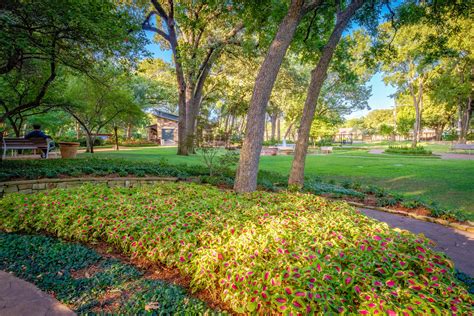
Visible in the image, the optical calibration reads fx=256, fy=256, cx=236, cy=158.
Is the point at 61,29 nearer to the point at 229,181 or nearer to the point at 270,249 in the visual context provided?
the point at 229,181

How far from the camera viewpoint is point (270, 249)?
2404 mm

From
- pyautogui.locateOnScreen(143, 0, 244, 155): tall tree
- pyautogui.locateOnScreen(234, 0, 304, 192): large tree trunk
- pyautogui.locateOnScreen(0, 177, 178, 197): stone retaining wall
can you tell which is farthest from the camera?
pyautogui.locateOnScreen(143, 0, 244, 155): tall tree

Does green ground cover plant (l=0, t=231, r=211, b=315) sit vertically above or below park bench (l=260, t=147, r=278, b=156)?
below

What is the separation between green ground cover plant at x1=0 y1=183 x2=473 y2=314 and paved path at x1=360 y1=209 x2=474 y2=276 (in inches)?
45.3

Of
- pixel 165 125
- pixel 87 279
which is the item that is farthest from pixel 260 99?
pixel 165 125

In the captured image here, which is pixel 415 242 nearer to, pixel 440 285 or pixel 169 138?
pixel 440 285

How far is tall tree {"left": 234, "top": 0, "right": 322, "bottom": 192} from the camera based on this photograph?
209 inches

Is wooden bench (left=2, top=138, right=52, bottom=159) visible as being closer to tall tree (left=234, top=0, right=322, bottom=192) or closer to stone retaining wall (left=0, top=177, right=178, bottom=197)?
stone retaining wall (left=0, top=177, right=178, bottom=197)

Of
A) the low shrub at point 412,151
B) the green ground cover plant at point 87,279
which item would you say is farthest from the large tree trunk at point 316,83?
the low shrub at point 412,151

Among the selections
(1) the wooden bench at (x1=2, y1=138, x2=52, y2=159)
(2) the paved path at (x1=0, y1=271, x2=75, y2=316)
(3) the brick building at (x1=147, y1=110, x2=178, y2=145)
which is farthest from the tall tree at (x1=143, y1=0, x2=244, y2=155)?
(3) the brick building at (x1=147, y1=110, x2=178, y2=145)

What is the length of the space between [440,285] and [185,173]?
6.68 m

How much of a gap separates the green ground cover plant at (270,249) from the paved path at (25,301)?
866mm

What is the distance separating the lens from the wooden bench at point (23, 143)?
33.5 ft

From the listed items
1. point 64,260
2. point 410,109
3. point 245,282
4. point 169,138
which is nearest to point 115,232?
point 64,260
